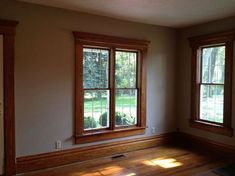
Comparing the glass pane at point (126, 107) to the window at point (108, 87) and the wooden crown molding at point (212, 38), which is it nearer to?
the window at point (108, 87)

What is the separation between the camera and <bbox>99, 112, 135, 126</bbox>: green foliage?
4.22m

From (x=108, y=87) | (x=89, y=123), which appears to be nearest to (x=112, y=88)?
(x=108, y=87)

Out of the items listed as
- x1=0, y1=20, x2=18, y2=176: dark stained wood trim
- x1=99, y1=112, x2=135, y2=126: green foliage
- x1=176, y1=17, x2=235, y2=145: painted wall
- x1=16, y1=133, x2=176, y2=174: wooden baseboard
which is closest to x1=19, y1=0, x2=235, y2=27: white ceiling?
x1=176, y1=17, x2=235, y2=145: painted wall

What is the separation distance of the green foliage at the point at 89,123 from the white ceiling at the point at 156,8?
1.89 m

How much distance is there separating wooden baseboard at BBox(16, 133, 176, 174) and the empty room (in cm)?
2

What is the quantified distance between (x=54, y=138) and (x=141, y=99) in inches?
74.6

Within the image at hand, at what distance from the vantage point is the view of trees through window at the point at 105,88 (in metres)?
4.01

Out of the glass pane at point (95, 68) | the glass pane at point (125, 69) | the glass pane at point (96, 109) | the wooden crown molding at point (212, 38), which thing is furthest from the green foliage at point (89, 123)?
the wooden crown molding at point (212, 38)

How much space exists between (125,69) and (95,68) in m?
0.67

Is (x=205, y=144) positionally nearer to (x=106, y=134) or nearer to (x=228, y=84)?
(x=228, y=84)

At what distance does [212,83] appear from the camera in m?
4.42

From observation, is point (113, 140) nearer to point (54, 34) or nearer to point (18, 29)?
point (54, 34)

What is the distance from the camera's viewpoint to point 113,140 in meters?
4.25

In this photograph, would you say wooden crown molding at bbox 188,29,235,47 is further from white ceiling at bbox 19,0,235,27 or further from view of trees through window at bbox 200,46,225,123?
white ceiling at bbox 19,0,235,27
